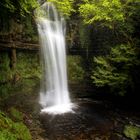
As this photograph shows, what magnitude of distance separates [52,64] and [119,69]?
12.1 feet

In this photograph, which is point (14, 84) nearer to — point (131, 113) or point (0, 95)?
point (0, 95)

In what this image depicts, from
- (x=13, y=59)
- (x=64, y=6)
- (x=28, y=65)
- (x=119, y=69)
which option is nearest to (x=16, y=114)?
(x=13, y=59)

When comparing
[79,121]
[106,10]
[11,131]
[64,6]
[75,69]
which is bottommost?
[79,121]

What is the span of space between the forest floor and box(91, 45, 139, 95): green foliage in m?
1.32

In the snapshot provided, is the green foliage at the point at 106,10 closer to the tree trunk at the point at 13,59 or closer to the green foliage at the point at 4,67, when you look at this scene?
A: the tree trunk at the point at 13,59

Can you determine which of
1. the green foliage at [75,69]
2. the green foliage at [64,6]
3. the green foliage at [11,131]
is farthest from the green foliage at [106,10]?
the green foliage at [11,131]

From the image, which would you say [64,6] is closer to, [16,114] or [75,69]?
[75,69]

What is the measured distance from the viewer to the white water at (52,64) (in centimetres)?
1369

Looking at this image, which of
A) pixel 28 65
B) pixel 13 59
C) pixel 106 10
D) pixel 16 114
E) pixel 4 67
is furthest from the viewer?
pixel 28 65

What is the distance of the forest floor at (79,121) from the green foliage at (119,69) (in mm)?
1322

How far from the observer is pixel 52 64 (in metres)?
14.1

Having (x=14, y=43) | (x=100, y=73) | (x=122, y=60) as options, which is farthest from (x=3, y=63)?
(x=122, y=60)

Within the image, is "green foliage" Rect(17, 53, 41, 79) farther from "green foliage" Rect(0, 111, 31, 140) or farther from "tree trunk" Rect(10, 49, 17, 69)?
"green foliage" Rect(0, 111, 31, 140)

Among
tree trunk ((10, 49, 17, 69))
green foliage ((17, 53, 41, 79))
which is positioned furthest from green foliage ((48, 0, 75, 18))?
tree trunk ((10, 49, 17, 69))
